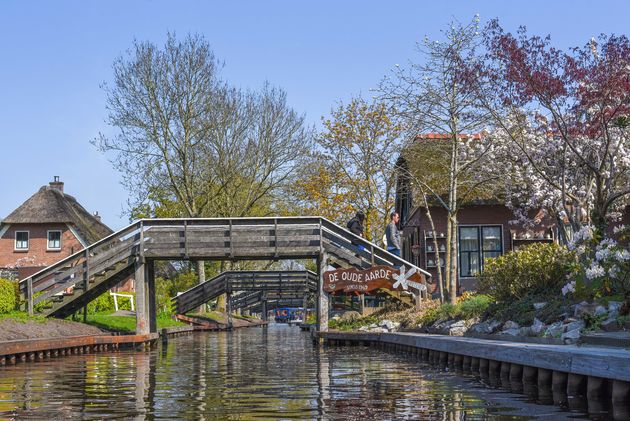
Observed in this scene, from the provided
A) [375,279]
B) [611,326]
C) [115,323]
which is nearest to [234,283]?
[115,323]

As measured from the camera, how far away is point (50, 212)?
213 ft

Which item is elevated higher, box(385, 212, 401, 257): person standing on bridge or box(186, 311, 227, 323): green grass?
box(385, 212, 401, 257): person standing on bridge

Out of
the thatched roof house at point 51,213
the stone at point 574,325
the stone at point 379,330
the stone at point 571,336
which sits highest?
the thatched roof house at point 51,213

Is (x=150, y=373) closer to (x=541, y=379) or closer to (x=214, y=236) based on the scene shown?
(x=541, y=379)

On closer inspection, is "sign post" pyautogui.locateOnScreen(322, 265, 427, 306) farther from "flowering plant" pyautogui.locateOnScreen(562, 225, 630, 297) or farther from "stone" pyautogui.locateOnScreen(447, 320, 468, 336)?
"flowering plant" pyautogui.locateOnScreen(562, 225, 630, 297)

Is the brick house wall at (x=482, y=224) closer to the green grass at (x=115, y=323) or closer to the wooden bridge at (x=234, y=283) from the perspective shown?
the wooden bridge at (x=234, y=283)

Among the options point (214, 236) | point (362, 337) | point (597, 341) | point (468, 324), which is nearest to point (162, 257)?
point (214, 236)

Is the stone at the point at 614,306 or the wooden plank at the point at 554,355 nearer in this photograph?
the wooden plank at the point at 554,355

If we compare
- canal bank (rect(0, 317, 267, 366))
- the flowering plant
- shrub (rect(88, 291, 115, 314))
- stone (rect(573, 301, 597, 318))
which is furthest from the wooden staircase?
shrub (rect(88, 291, 115, 314))

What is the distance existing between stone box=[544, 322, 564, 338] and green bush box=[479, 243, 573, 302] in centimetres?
334

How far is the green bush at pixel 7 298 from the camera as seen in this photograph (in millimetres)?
27938

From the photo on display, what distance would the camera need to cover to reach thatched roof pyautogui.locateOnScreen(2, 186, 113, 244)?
64.6 m

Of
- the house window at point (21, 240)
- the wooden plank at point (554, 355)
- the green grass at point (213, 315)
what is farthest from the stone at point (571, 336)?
the house window at point (21, 240)

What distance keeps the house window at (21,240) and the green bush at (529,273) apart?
165 ft
